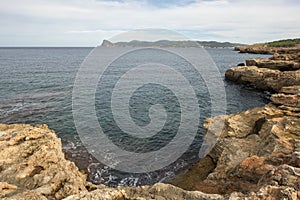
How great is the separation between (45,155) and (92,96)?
106 feet

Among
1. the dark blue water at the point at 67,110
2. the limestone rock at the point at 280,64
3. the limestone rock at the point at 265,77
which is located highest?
the limestone rock at the point at 280,64

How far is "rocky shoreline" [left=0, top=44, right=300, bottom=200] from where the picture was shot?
8891 mm

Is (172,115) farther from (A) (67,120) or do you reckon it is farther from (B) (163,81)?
(B) (163,81)

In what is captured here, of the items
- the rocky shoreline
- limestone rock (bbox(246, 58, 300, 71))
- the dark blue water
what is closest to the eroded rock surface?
the rocky shoreline

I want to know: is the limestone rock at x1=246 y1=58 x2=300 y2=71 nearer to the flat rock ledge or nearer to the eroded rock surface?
the flat rock ledge

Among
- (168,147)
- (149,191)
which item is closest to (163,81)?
(168,147)

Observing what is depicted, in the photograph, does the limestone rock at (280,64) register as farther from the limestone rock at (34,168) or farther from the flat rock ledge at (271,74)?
the limestone rock at (34,168)

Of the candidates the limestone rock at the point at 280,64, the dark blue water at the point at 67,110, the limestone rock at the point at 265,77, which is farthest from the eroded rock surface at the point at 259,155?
the limestone rock at the point at 280,64

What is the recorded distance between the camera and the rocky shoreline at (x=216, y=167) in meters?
8.89

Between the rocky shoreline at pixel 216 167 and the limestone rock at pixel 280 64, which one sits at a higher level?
the limestone rock at pixel 280 64

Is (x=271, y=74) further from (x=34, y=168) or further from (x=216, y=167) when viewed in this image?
(x=34, y=168)

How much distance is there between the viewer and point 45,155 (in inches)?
543

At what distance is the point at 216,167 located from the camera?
57.7 feet

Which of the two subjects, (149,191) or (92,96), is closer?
(149,191)
